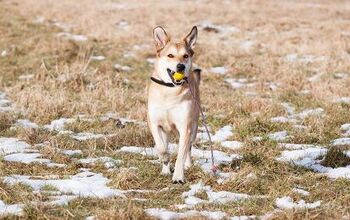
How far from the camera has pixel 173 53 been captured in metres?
7.44

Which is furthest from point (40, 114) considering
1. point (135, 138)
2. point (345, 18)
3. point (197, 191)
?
point (345, 18)

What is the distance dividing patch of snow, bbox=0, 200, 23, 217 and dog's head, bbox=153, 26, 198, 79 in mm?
2702

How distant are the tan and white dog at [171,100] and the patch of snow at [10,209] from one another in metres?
2.11

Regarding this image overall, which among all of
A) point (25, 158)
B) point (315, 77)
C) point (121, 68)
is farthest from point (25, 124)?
point (315, 77)

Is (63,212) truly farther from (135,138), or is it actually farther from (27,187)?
(135,138)

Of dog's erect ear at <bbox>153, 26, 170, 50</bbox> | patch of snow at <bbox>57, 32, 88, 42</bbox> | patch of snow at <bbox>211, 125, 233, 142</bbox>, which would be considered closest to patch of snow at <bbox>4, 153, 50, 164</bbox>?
dog's erect ear at <bbox>153, 26, 170, 50</bbox>

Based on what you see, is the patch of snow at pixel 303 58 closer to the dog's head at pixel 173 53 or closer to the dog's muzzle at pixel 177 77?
the dog's head at pixel 173 53

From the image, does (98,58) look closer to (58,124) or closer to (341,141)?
(58,124)

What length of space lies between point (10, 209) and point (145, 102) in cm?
695

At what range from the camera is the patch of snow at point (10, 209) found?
5.64m

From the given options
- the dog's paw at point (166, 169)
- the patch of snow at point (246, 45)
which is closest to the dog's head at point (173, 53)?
the dog's paw at point (166, 169)

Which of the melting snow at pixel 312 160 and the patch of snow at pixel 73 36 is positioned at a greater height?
the melting snow at pixel 312 160

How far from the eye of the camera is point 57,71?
14312 mm

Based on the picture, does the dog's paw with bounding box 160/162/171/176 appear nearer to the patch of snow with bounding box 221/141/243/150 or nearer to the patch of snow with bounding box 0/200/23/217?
the patch of snow with bounding box 221/141/243/150
